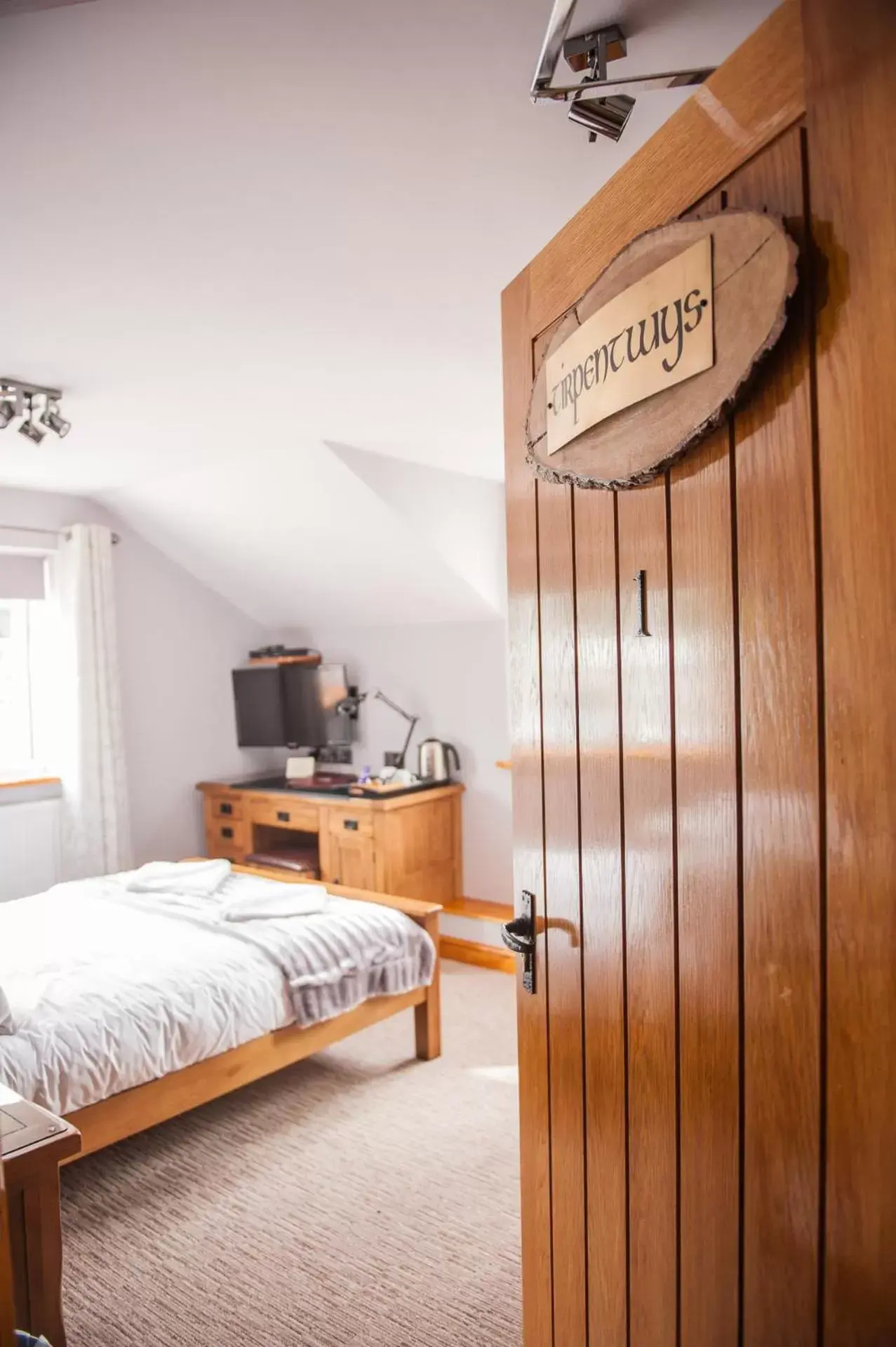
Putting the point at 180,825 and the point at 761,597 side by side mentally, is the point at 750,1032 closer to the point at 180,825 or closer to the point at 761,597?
the point at 761,597

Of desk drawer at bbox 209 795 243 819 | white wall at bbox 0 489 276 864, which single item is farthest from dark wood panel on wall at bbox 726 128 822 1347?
white wall at bbox 0 489 276 864

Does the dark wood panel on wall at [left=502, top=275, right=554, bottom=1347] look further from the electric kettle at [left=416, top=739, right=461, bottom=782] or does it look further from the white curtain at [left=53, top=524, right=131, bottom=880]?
the white curtain at [left=53, top=524, right=131, bottom=880]

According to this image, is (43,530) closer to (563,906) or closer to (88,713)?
(88,713)

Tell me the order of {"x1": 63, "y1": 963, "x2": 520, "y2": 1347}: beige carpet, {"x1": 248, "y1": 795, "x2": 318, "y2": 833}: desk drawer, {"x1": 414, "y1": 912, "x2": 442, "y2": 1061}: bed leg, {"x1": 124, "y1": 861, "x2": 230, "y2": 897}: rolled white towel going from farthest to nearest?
{"x1": 248, "y1": 795, "x2": 318, "y2": 833}: desk drawer < {"x1": 124, "y1": 861, "x2": 230, "y2": 897}: rolled white towel < {"x1": 414, "y1": 912, "x2": 442, "y2": 1061}: bed leg < {"x1": 63, "y1": 963, "x2": 520, "y2": 1347}: beige carpet

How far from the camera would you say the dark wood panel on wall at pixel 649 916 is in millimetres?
1096

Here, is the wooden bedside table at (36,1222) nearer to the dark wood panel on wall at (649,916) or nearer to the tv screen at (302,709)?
Answer: the dark wood panel on wall at (649,916)

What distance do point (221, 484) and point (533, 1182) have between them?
358 centimetres

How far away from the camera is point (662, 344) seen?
1022 mm

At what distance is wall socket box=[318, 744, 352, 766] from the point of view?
534 cm

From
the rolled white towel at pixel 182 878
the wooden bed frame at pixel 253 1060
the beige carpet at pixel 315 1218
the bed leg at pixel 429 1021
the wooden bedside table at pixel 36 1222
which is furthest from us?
the rolled white towel at pixel 182 878

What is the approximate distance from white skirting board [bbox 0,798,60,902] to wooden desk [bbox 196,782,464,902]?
932 mm

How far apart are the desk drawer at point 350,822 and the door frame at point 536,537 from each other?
116 inches

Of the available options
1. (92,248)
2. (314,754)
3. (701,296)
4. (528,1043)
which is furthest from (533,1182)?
(314,754)

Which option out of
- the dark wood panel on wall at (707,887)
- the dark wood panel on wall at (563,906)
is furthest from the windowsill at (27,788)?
the dark wood panel on wall at (707,887)
